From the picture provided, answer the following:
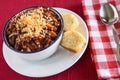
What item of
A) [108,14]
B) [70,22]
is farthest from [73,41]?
[108,14]

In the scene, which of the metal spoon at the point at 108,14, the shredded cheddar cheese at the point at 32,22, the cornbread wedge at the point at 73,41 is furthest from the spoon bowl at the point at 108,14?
the shredded cheddar cheese at the point at 32,22

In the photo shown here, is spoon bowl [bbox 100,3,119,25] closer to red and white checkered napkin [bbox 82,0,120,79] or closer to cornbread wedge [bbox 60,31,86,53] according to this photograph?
red and white checkered napkin [bbox 82,0,120,79]

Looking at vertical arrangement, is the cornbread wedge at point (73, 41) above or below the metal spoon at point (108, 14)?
below

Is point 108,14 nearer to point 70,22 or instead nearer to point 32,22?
point 70,22

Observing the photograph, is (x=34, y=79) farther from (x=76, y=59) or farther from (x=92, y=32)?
(x=92, y=32)

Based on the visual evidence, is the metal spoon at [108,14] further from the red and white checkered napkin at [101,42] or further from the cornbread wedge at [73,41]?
the cornbread wedge at [73,41]
